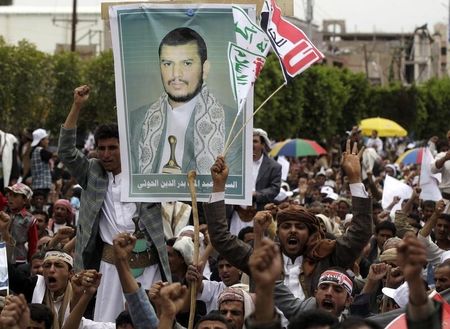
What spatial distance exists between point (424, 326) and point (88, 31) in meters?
68.3

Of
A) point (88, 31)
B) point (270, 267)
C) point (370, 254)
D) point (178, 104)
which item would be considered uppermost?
point (88, 31)

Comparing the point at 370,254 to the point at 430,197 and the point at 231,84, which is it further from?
the point at 231,84

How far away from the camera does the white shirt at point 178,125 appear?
8.69 metres

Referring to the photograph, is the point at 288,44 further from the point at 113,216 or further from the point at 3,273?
the point at 3,273

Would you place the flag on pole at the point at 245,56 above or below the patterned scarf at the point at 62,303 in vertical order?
above

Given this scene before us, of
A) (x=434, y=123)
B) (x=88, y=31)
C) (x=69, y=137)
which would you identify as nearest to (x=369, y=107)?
(x=434, y=123)

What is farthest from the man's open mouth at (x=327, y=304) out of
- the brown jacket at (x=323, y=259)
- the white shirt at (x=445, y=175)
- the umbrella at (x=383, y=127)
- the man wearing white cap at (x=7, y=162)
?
the umbrella at (x=383, y=127)

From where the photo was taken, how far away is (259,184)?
1303 centimetres

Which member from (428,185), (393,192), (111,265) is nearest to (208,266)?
(111,265)

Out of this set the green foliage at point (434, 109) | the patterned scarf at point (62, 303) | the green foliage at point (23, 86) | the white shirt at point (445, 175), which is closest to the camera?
the patterned scarf at point (62, 303)

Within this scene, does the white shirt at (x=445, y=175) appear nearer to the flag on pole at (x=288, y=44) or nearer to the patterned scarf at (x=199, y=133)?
the flag on pole at (x=288, y=44)

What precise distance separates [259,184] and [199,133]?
4.41 m

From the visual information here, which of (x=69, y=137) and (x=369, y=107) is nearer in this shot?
(x=69, y=137)

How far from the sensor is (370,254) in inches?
486
